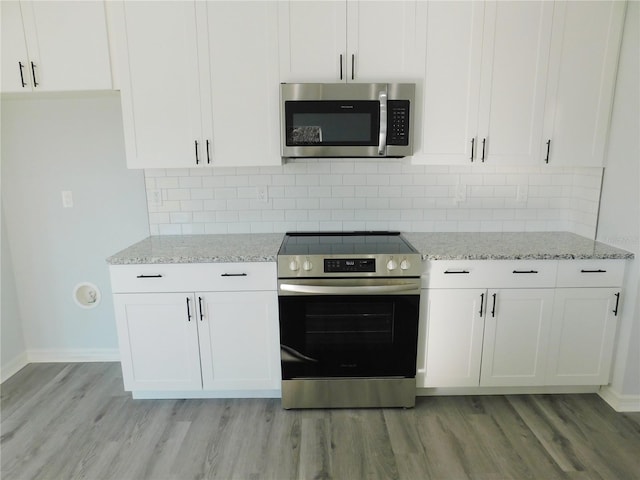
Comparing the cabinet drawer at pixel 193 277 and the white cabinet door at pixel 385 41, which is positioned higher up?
the white cabinet door at pixel 385 41

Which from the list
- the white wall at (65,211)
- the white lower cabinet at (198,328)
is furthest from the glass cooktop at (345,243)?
the white wall at (65,211)

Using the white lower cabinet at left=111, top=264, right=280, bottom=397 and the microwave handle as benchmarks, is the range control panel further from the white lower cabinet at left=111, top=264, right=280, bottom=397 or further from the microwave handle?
the microwave handle

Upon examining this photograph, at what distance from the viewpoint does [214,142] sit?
2361 millimetres

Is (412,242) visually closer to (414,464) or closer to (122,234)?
(414,464)

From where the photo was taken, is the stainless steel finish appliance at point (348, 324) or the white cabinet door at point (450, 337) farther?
the white cabinet door at point (450, 337)

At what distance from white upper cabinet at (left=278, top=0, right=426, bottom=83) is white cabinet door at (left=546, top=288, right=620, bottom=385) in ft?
5.25

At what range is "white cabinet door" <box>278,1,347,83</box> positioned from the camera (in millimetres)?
2201

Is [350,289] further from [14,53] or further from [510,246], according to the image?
[14,53]

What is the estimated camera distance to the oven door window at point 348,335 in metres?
2.21

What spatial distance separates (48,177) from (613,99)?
3.64 m

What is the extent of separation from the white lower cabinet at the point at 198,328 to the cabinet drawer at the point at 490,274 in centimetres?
93

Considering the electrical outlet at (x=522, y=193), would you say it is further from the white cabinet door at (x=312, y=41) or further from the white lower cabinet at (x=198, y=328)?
the white lower cabinet at (x=198, y=328)

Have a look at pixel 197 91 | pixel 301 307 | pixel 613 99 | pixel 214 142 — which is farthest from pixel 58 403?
pixel 613 99

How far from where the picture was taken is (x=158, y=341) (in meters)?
2.34
